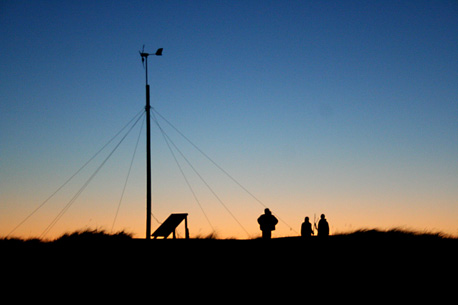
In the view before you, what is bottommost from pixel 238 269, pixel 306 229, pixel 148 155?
pixel 238 269

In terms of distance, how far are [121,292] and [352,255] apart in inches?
302

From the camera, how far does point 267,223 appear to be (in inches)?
894

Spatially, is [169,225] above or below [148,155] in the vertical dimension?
below

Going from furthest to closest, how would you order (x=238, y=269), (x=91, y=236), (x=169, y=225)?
(x=169, y=225)
(x=91, y=236)
(x=238, y=269)

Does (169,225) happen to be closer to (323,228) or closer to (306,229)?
(306,229)

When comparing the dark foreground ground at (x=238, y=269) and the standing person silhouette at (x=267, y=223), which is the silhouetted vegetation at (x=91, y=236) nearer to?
the dark foreground ground at (x=238, y=269)

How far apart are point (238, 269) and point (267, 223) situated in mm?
7221

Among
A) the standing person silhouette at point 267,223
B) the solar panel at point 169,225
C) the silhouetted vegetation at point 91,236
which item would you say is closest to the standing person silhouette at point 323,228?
the standing person silhouette at point 267,223

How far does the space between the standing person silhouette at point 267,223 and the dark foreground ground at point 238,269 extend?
11.1 feet

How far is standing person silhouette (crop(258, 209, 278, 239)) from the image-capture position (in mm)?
22719

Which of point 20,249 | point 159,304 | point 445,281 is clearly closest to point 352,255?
point 445,281

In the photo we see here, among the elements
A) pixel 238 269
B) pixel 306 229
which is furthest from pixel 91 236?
pixel 306 229

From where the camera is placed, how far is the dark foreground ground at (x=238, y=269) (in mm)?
13945

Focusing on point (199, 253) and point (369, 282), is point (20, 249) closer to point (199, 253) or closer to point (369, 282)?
point (199, 253)
